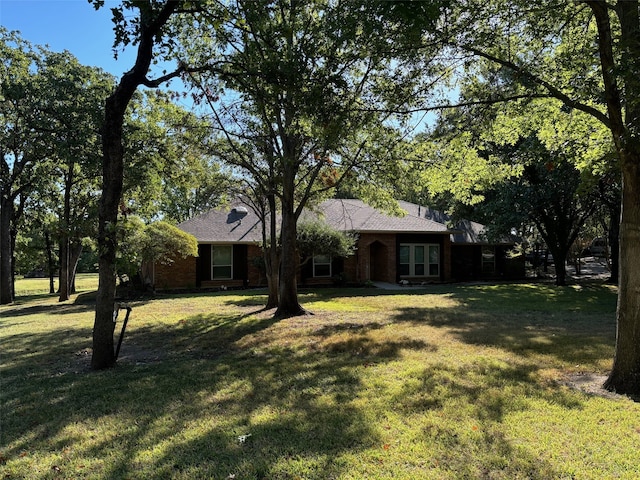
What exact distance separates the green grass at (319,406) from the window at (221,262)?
37.5 feet

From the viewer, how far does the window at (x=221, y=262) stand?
70.4ft

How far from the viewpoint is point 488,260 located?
26047 mm

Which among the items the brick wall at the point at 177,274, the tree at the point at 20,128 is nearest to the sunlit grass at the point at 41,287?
the tree at the point at 20,128

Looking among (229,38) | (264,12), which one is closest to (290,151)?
(229,38)

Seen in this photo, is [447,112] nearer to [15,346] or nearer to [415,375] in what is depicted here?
[415,375]

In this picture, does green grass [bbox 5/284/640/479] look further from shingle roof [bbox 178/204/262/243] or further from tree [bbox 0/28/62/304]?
shingle roof [bbox 178/204/262/243]

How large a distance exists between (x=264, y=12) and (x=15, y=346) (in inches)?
314

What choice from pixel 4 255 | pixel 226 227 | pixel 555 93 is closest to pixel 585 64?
pixel 555 93

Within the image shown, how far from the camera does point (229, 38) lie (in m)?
9.03

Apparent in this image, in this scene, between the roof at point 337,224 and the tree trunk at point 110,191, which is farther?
the roof at point 337,224

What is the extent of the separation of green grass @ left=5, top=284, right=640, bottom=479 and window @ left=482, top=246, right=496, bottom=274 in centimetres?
1630

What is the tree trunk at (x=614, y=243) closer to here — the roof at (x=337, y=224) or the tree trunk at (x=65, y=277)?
the roof at (x=337, y=224)

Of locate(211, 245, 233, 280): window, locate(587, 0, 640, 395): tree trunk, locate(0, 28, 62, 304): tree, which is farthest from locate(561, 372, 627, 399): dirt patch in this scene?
locate(211, 245, 233, 280): window

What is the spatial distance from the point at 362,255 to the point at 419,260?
11.5 feet
